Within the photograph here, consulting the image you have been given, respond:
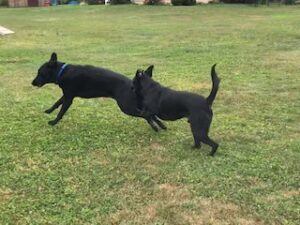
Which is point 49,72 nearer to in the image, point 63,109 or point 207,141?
point 63,109

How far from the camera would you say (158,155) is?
5004 mm

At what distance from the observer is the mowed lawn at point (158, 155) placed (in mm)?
3871

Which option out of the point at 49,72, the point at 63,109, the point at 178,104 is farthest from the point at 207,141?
the point at 49,72

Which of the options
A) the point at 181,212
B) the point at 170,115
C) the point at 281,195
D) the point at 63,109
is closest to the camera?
the point at 181,212

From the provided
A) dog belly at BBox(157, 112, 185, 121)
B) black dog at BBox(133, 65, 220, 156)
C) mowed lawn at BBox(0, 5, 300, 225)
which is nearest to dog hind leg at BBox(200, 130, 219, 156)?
black dog at BBox(133, 65, 220, 156)

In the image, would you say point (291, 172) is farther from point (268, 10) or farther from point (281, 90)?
point (268, 10)

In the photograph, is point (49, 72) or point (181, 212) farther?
point (49, 72)

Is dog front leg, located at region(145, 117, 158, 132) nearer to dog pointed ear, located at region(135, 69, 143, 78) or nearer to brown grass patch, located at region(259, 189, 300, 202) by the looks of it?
dog pointed ear, located at region(135, 69, 143, 78)

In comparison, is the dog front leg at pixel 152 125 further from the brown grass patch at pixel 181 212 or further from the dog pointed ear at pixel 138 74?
the brown grass patch at pixel 181 212

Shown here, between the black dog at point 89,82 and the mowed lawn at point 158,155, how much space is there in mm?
327

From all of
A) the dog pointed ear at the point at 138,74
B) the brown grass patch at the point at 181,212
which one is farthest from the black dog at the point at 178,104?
the brown grass patch at the point at 181,212

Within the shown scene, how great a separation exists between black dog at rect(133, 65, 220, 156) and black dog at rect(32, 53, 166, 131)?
0.69 ft

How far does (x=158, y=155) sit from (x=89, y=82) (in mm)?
1213

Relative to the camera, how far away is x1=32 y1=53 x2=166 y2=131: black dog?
5.58 m
